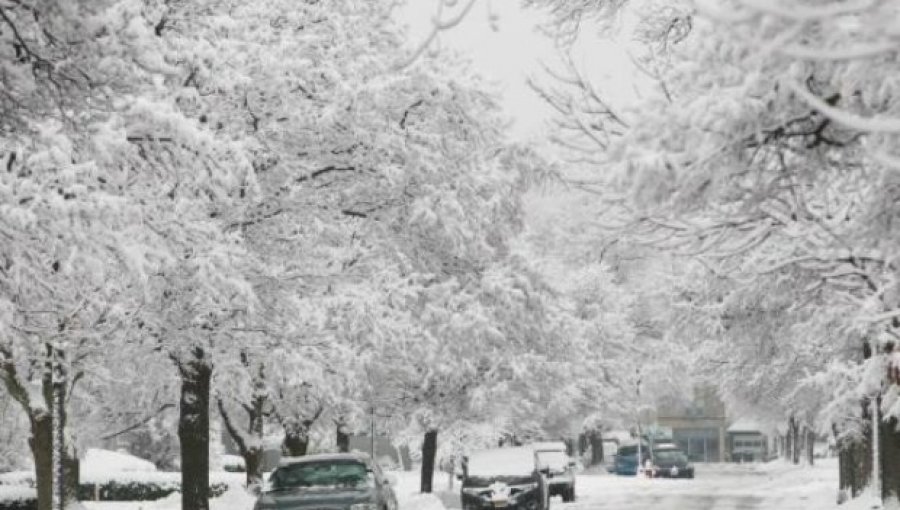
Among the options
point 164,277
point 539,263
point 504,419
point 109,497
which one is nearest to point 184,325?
point 164,277

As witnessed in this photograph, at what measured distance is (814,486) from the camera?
43.9 metres

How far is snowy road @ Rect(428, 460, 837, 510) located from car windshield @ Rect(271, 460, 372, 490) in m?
15.6

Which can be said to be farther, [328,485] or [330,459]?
[330,459]

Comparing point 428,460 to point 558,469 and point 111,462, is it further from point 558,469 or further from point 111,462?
point 111,462

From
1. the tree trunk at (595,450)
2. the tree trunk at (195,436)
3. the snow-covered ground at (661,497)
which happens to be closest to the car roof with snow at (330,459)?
the tree trunk at (195,436)

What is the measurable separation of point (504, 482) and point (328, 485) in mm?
10747

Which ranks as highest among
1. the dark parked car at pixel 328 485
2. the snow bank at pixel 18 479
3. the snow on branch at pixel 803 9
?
the snow on branch at pixel 803 9

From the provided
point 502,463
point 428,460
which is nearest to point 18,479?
point 428,460

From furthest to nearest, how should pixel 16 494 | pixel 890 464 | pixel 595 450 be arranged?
pixel 595 450 → pixel 16 494 → pixel 890 464

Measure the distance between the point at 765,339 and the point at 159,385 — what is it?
12.8 metres

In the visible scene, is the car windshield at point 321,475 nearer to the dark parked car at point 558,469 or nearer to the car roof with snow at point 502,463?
the car roof with snow at point 502,463

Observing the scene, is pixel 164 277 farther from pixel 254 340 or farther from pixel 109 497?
pixel 109 497

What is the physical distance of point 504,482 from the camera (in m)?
28.0

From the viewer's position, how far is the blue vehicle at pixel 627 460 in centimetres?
6438
